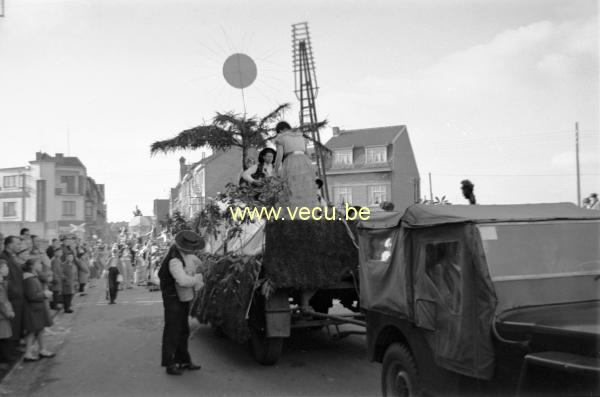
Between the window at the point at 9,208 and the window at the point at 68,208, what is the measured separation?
6.92 m

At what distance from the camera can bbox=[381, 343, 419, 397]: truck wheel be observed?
4609 millimetres

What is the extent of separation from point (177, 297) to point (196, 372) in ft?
3.33

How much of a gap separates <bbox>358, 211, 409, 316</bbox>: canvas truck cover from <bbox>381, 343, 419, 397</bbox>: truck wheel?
1.14 ft

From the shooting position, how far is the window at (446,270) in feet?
13.5

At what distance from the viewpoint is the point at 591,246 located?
13.8 feet

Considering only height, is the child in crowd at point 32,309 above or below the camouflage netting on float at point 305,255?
below

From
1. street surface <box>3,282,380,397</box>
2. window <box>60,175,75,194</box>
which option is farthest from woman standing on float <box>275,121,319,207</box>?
window <box>60,175,75,194</box>

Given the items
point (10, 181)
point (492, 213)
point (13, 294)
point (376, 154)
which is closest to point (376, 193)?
point (376, 154)

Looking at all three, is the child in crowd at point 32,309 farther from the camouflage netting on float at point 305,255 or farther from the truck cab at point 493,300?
the truck cab at point 493,300

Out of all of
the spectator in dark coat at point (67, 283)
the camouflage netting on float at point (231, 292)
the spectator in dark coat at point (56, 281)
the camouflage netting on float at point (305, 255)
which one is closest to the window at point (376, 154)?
the spectator in dark coat at point (67, 283)

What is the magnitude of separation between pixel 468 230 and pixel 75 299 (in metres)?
17.6

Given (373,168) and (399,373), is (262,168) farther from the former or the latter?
(373,168)

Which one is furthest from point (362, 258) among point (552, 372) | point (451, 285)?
point (552, 372)

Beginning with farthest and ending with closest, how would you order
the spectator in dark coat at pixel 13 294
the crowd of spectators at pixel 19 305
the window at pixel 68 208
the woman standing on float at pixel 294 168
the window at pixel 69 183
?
the window at pixel 68 208 < the window at pixel 69 183 < the woman standing on float at pixel 294 168 < the spectator in dark coat at pixel 13 294 < the crowd of spectators at pixel 19 305
